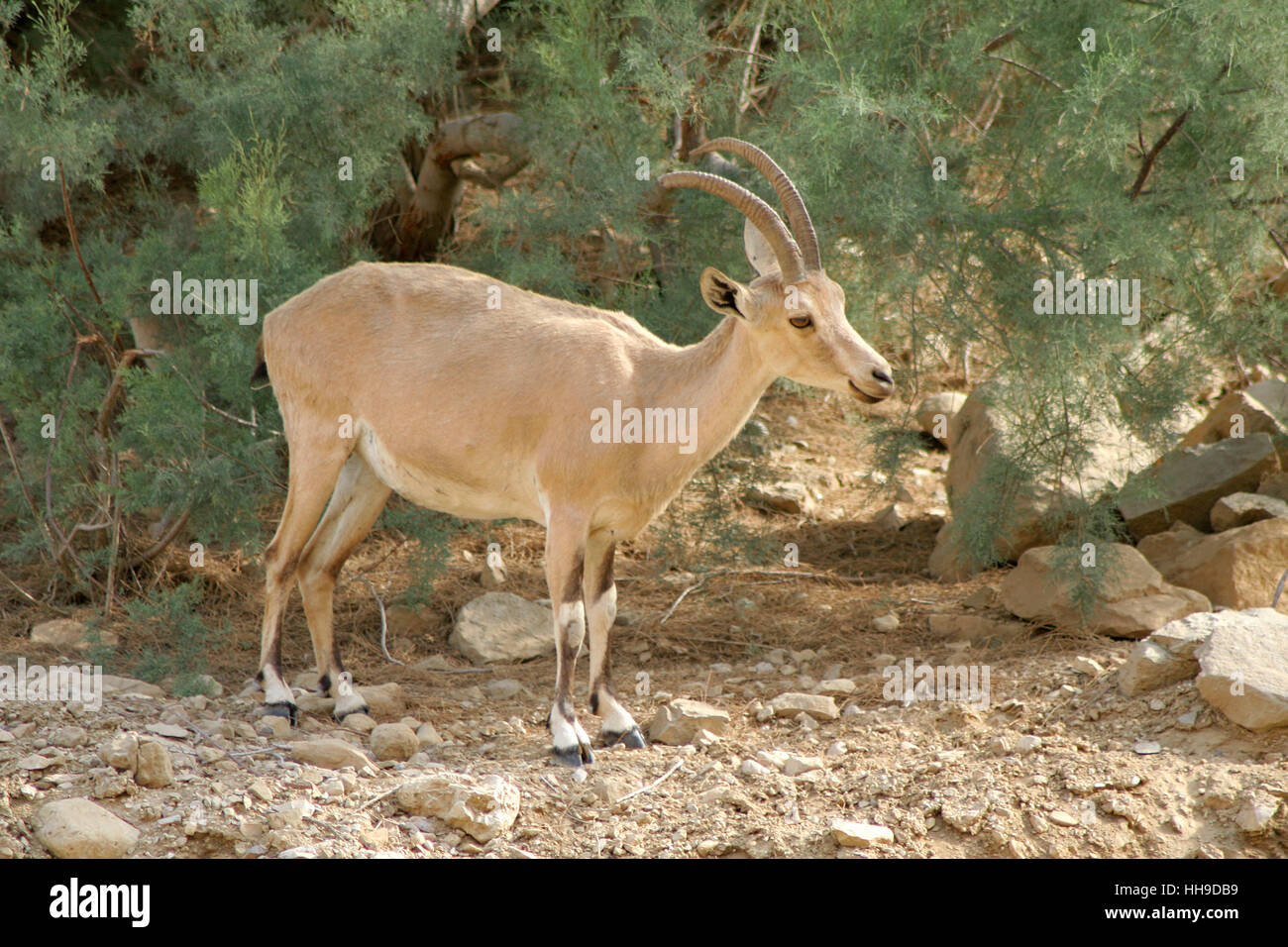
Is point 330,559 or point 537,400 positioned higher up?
point 537,400

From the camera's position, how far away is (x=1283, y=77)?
6008 mm

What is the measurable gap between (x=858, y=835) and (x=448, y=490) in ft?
8.30

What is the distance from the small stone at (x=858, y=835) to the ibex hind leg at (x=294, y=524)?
277cm

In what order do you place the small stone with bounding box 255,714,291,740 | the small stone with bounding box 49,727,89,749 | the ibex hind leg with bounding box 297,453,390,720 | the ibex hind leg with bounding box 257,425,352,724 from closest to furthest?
the small stone with bounding box 49,727,89,749 → the small stone with bounding box 255,714,291,740 → the ibex hind leg with bounding box 257,425,352,724 → the ibex hind leg with bounding box 297,453,390,720

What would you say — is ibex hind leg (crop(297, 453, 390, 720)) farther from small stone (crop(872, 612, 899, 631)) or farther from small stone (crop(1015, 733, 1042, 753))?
small stone (crop(1015, 733, 1042, 753))

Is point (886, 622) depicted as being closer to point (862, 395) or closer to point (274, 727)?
point (862, 395)

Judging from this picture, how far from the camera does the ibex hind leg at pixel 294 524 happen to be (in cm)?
608

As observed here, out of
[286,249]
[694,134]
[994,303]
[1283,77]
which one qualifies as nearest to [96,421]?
[286,249]

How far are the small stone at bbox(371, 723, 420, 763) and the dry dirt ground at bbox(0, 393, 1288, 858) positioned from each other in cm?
12

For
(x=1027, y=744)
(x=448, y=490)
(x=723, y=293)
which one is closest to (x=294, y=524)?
(x=448, y=490)

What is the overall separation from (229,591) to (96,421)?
1.36 metres

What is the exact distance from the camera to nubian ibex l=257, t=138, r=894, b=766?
5.47 m

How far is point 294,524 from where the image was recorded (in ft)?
20.2

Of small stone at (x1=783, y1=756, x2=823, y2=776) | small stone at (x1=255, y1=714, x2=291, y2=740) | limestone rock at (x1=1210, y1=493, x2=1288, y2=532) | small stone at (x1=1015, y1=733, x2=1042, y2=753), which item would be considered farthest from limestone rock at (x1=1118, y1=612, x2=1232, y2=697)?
small stone at (x1=255, y1=714, x2=291, y2=740)
